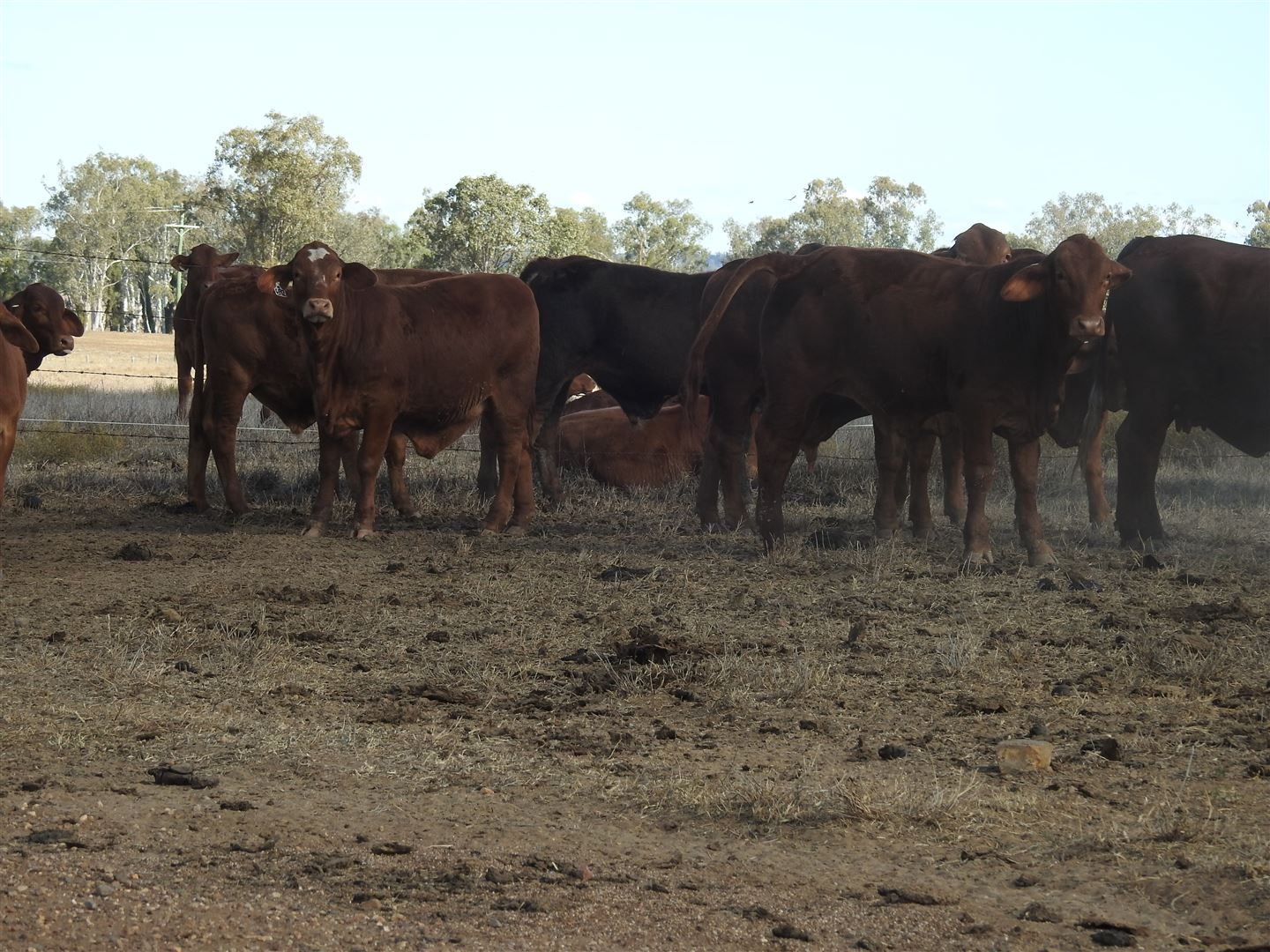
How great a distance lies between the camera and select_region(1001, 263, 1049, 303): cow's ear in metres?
9.10

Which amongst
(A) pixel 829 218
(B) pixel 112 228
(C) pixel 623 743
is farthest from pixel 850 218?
(C) pixel 623 743

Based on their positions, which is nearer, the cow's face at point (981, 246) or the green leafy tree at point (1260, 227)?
the cow's face at point (981, 246)

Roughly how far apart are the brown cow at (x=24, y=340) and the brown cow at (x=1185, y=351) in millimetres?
6497

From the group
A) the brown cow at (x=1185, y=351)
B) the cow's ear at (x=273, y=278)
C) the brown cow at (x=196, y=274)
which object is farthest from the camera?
the brown cow at (x=196, y=274)

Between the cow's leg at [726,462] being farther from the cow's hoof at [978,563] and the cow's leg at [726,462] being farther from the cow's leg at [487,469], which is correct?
the cow's hoof at [978,563]

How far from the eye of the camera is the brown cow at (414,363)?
34.7 ft

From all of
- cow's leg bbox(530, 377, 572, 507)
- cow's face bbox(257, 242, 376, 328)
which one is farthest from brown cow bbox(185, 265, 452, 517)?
cow's leg bbox(530, 377, 572, 507)

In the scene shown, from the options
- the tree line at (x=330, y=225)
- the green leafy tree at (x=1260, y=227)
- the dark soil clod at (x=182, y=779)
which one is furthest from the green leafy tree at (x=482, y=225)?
the dark soil clod at (x=182, y=779)

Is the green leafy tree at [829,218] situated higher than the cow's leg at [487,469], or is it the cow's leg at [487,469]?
the green leafy tree at [829,218]

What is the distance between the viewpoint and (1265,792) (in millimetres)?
5027

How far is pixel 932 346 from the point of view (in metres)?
9.64

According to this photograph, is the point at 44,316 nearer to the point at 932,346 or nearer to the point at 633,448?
the point at 633,448

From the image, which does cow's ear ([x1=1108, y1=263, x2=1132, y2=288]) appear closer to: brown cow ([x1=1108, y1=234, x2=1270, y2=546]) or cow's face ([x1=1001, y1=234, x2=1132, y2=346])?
cow's face ([x1=1001, y1=234, x2=1132, y2=346])

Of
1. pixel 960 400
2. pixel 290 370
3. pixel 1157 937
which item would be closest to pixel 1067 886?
pixel 1157 937
